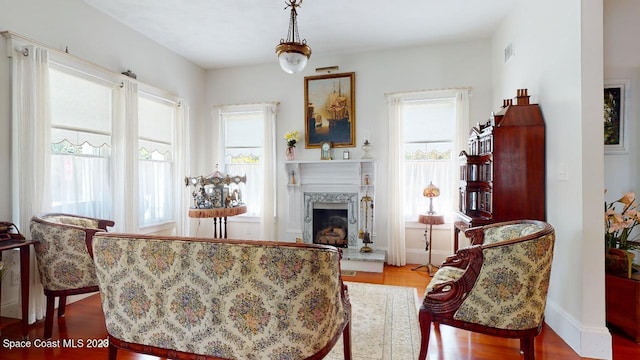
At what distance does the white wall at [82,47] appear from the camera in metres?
2.69

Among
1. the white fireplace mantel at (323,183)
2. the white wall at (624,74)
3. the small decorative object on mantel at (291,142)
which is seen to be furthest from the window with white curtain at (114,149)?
the white wall at (624,74)

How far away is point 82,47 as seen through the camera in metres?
3.31

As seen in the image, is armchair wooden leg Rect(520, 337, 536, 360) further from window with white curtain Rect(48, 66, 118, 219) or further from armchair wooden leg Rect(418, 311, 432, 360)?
window with white curtain Rect(48, 66, 118, 219)

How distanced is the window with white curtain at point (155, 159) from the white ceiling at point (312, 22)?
970 mm

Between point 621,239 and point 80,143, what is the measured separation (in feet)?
17.2

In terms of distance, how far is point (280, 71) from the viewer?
503 centimetres

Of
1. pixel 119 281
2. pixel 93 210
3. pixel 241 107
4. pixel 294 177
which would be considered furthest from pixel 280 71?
pixel 119 281

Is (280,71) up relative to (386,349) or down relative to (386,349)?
up

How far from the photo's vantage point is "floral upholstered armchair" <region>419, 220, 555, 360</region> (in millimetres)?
1785

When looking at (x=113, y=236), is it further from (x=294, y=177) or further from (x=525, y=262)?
(x=294, y=177)

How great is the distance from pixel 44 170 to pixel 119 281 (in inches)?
76.9

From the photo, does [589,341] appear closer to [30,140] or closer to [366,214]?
[366,214]

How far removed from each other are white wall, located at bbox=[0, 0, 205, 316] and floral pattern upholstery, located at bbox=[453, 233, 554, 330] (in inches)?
152

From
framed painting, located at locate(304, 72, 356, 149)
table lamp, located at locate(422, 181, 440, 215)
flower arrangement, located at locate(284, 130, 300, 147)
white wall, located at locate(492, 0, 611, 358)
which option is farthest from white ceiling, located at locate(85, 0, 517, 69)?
table lamp, located at locate(422, 181, 440, 215)
